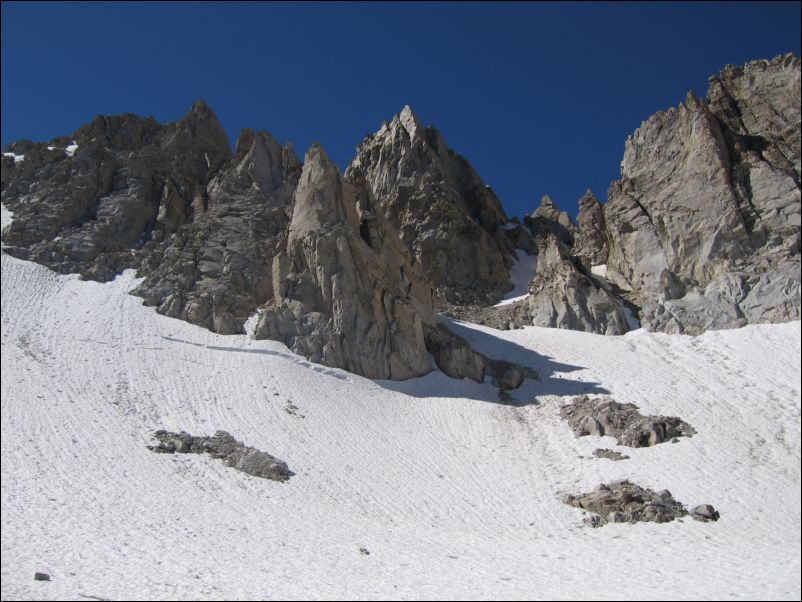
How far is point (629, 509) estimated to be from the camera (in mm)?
19719

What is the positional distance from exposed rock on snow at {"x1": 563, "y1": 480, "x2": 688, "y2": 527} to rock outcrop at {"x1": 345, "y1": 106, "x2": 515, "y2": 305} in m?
31.2

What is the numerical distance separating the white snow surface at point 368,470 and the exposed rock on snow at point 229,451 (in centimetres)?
51

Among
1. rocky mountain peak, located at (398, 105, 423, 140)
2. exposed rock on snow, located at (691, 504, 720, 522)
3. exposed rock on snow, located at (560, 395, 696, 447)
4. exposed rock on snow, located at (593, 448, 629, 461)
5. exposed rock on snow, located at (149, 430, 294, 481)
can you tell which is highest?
rocky mountain peak, located at (398, 105, 423, 140)

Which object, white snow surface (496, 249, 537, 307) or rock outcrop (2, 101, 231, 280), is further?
white snow surface (496, 249, 537, 307)

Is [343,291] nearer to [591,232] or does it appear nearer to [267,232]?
[267,232]

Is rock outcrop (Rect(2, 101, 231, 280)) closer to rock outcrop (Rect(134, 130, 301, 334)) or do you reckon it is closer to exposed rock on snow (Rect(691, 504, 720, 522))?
Answer: rock outcrop (Rect(134, 130, 301, 334))

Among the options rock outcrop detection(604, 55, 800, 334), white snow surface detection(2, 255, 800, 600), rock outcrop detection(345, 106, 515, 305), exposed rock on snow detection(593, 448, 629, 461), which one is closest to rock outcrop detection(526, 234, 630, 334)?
rock outcrop detection(604, 55, 800, 334)

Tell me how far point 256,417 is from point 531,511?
1307cm

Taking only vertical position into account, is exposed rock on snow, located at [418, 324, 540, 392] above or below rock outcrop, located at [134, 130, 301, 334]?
below

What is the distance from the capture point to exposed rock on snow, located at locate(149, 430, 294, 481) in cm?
2267

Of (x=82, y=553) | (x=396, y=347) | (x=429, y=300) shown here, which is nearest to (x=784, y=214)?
(x=429, y=300)

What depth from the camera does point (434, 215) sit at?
5772 centimetres

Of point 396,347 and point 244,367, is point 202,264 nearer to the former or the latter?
point 244,367

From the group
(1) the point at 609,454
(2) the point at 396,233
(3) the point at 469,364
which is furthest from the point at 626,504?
(2) the point at 396,233
